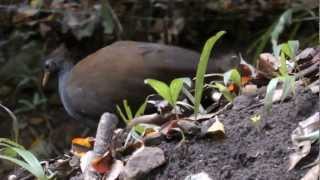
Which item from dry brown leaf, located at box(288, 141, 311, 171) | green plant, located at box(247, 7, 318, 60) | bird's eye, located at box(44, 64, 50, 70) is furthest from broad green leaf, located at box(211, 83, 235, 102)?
bird's eye, located at box(44, 64, 50, 70)

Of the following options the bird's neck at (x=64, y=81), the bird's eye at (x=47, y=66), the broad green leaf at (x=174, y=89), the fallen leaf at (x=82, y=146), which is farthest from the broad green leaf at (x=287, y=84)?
the bird's eye at (x=47, y=66)

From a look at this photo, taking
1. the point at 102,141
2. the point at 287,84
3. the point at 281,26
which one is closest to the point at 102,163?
the point at 102,141

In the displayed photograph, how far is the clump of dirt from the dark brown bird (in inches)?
77.5

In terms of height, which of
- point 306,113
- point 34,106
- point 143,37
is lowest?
point 34,106

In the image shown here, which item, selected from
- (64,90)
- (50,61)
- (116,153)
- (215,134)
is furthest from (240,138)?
(50,61)

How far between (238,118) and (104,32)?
394 cm

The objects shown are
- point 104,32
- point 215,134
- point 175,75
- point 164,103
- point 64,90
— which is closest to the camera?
point 215,134

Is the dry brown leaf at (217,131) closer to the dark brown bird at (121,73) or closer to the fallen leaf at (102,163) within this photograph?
the fallen leaf at (102,163)

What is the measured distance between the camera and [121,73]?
4.20 meters

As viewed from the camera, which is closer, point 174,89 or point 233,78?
point 174,89

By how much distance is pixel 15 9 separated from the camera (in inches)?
241

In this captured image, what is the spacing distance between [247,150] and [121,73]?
2311mm

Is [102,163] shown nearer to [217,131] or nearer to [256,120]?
[217,131]

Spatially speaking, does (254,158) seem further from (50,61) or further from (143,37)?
(143,37)
